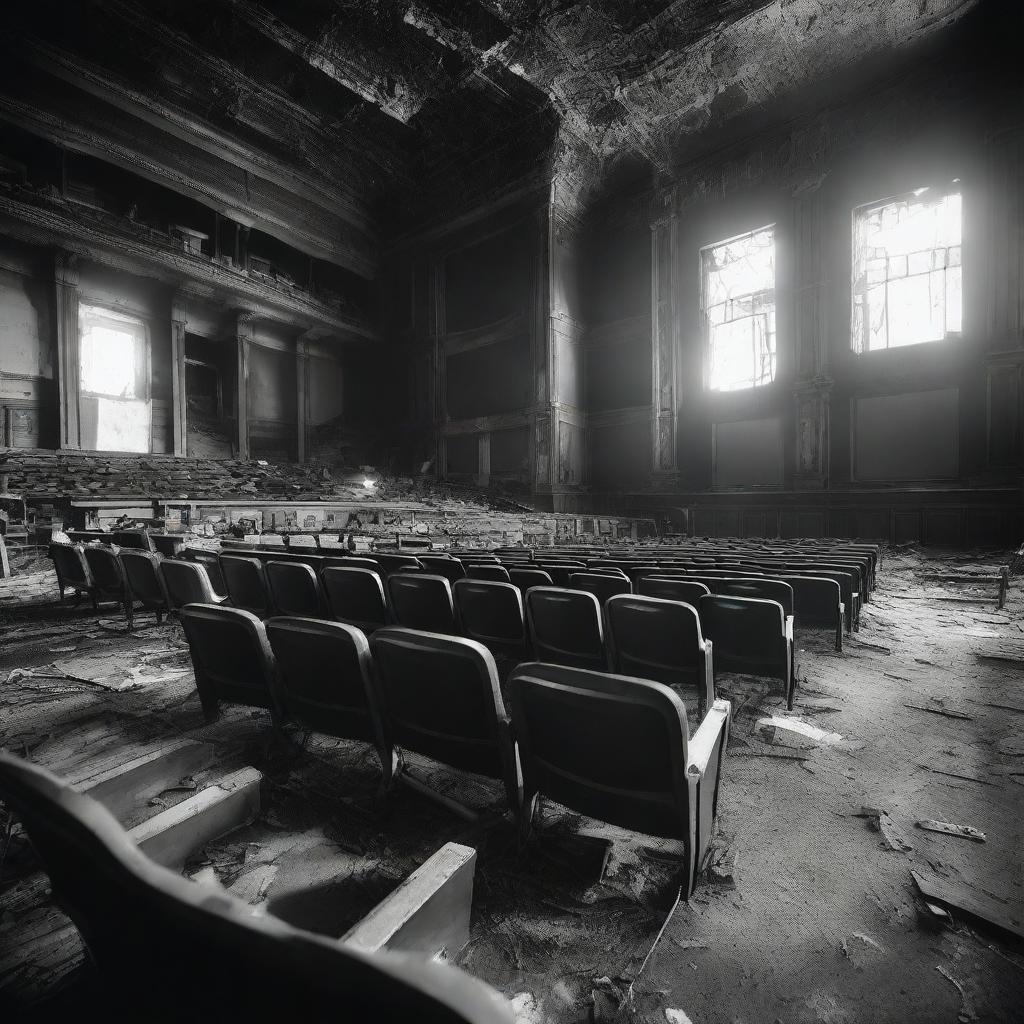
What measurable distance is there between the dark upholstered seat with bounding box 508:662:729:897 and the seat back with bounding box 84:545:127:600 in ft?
13.9

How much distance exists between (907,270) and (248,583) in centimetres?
1479

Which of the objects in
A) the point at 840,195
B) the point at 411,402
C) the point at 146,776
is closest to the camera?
the point at 146,776

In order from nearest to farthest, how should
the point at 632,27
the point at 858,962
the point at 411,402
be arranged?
the point at 858,962 < the point at 632,27 < the point at 411,402

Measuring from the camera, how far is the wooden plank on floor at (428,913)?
1.00m

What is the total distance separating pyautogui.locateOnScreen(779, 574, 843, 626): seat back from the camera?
3588 millimetres

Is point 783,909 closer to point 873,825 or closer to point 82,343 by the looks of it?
point 873,825

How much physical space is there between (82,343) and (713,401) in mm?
16183

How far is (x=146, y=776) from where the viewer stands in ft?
5.64

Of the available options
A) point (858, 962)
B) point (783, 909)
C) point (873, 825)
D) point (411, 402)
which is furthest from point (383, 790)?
point (411, 402)

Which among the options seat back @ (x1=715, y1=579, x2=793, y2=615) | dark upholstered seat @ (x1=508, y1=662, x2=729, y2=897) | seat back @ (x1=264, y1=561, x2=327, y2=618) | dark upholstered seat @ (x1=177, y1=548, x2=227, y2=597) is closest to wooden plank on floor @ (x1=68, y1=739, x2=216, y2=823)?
dark upholstered seat @ (x1=508, y1=662, x2=729, y2=897)

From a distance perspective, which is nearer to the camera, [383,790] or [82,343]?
[383,790]

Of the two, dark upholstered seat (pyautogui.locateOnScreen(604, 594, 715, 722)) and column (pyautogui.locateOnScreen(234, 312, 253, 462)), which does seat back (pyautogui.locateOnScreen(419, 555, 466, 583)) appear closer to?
dark upholstered seat (pyautogui.locateOnScreen(604, 594, 715, 722))

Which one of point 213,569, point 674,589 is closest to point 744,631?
point 674,589

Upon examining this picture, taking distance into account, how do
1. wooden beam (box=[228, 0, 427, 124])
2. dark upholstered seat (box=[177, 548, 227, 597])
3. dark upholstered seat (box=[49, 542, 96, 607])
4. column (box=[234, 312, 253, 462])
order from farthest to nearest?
column (box=[234, 312, 253, 462]) < wooden beam (box=[228, 0, 427, 124]) < dark upholstered seat (box=[49, 542, 96, 607]) < dark upholstered seat (box=[177, 548, 227, 597])
